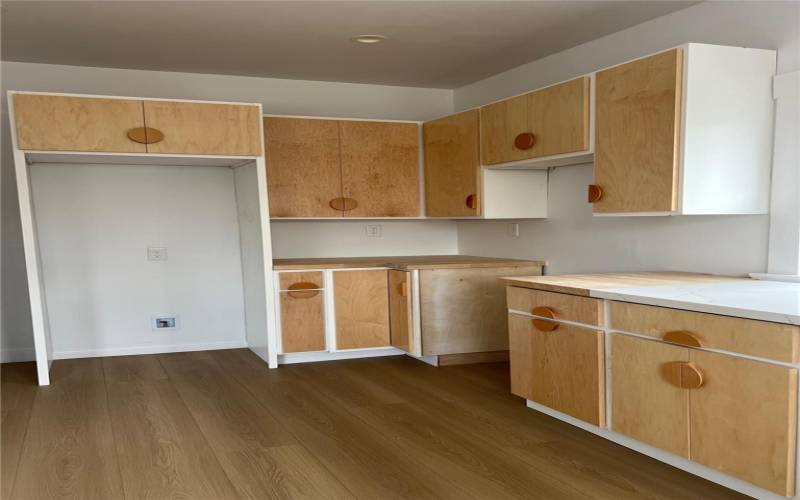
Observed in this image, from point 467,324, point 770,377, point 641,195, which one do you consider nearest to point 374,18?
point 641,195

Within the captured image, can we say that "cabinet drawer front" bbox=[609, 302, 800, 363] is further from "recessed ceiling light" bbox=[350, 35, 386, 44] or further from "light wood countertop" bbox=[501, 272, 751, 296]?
"recessed ceiling light" bbox=[350, 35, 386, 44]

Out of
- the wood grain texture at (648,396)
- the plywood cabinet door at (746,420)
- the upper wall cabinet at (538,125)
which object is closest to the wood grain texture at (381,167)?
the upper wall cabinet at (538,125)

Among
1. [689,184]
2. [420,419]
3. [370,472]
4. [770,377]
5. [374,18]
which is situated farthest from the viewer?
[374,18]

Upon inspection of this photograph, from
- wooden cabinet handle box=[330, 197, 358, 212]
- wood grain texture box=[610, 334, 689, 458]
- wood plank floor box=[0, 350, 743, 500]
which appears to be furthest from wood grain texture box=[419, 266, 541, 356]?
wood grain texture box=[610, 334, 689, 458]

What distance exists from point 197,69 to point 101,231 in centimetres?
135

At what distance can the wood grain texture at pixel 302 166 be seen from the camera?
4.19 meters

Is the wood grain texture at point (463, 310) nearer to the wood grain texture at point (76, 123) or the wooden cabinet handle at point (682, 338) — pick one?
the wooden cabinet handle at point (682, 338)

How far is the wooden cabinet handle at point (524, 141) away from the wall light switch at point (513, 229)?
952 millimetres

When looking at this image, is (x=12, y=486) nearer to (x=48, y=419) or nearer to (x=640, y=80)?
(x=48, y=419)

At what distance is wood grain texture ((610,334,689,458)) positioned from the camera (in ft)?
7.27

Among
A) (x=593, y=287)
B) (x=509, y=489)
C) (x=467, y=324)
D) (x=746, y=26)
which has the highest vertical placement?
(x=746, y=26)

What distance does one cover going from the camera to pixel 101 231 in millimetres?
4340

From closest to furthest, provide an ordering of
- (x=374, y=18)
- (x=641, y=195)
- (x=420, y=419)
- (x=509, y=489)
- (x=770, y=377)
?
(x=770, y=377) < (x=509, y=489) < (x=641, y=195) < (x=420, y=419) < (x=374, y=18)

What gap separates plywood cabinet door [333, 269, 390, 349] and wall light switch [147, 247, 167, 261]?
137 cm
